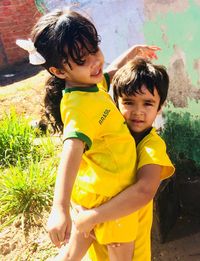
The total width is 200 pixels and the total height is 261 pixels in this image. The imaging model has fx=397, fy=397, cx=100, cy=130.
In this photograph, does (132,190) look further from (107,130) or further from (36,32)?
(36,32)

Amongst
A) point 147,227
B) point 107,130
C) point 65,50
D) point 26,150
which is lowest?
point 26,150

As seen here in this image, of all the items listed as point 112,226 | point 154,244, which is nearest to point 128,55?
point 112,226

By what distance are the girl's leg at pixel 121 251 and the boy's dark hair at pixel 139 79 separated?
0.74m

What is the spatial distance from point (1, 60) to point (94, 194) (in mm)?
7691

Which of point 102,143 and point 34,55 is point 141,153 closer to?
point 102,143

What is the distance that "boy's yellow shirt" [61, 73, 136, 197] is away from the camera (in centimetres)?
169

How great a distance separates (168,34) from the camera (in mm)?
2686

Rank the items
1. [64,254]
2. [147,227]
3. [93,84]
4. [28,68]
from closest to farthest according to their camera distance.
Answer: [93,84]
[147,227]
[64,254]
[28,68]

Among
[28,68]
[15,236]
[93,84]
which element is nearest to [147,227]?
[93,84]

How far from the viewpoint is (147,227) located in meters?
2.03

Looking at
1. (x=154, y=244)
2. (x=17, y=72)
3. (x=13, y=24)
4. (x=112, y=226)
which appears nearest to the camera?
(x=112, y=226)

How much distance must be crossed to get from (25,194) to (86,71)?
195 cm

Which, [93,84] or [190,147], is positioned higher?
[93,84]

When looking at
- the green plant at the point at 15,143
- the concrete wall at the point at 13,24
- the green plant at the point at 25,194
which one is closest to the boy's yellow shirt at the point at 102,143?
the green plant at the point at 25,194
